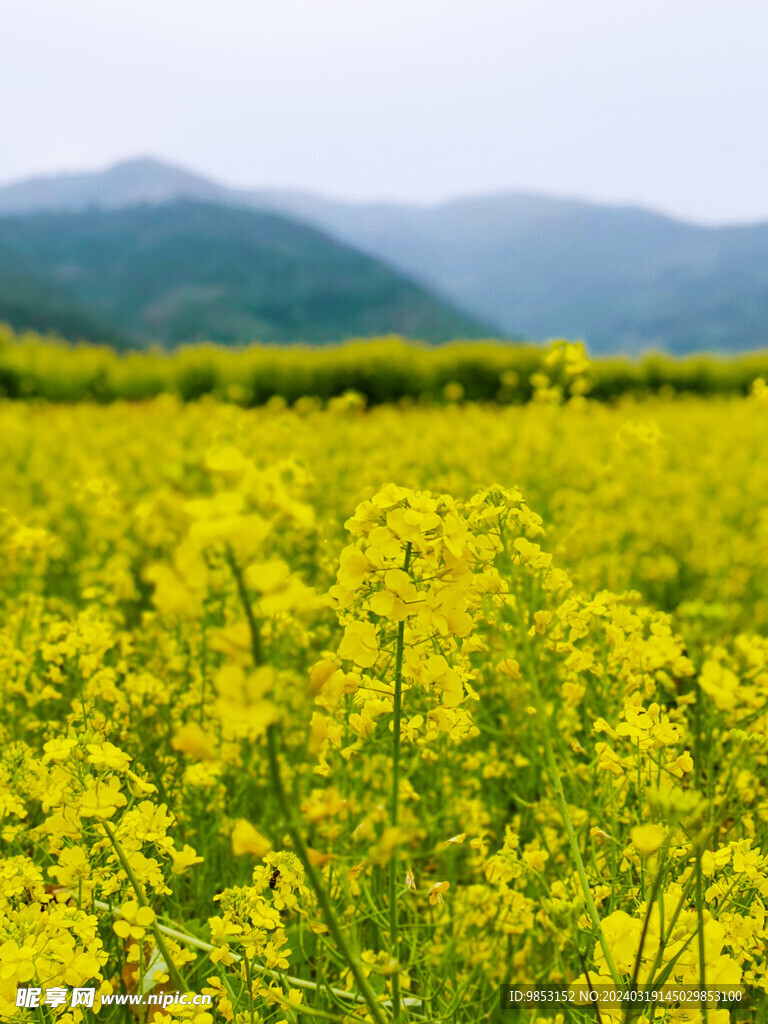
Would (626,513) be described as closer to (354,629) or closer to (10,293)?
(354,629)

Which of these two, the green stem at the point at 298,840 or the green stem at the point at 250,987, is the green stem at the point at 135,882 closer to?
the green stem at the point at 250,987

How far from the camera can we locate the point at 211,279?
16050 cm

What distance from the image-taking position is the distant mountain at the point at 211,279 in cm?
14662

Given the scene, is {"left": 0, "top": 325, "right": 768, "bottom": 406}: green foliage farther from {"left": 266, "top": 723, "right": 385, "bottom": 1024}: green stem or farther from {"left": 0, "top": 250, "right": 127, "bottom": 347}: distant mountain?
{"left": 0, "top": 250, "right": 127, "bottom": 347}: distant mountain

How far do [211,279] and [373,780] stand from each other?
16871 cm

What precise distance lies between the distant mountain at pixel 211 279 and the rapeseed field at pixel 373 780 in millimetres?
132247

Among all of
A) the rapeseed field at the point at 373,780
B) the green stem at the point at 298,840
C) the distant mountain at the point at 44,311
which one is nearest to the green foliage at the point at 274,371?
the rapeseed field at the point at 373,780

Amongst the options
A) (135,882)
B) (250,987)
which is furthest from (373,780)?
(135,882)

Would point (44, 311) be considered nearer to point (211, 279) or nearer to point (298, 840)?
point (211, 279)

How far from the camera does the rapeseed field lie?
0.83 metres

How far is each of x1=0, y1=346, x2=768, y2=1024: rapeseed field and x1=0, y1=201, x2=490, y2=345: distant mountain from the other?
132247 mm

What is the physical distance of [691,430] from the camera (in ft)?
23.9

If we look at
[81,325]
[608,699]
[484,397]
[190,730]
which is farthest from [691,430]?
[81,325]

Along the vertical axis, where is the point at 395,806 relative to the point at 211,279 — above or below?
below
